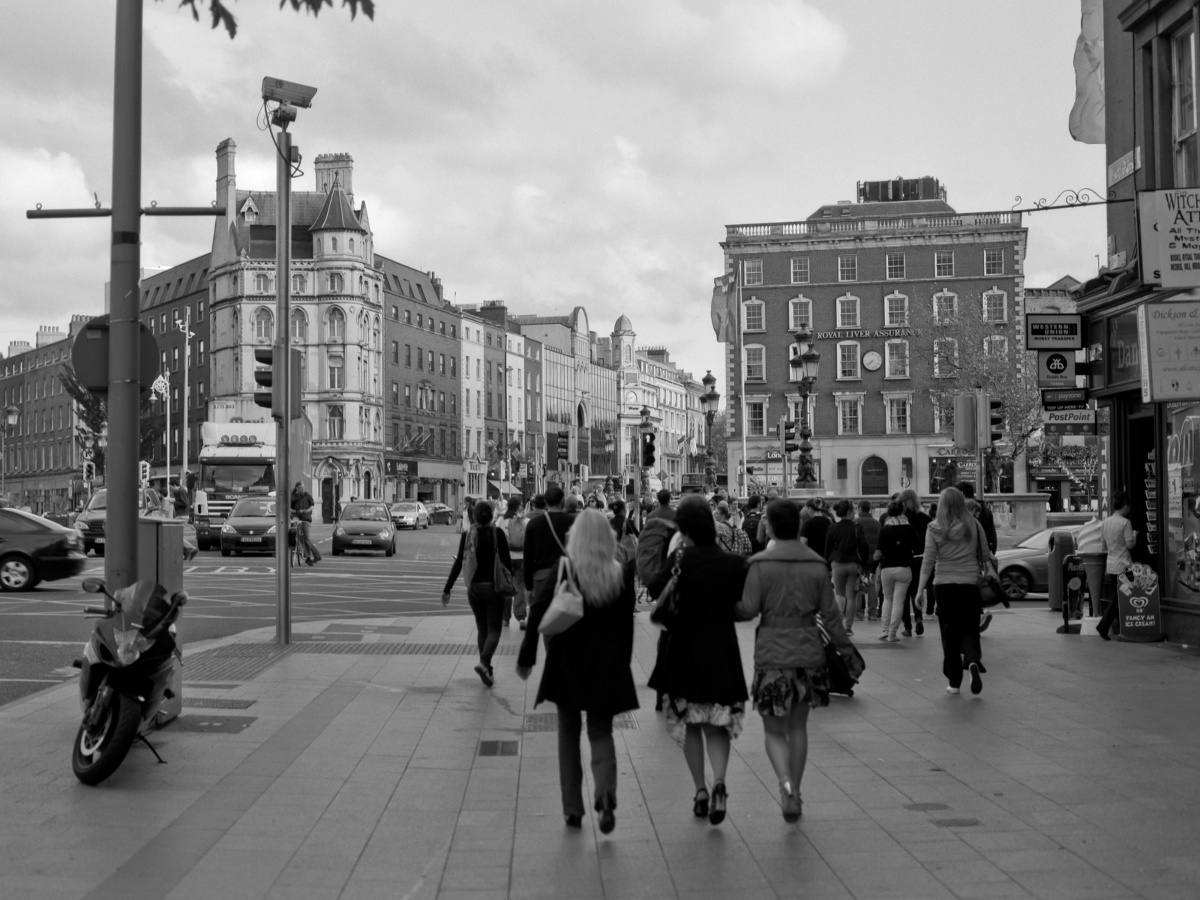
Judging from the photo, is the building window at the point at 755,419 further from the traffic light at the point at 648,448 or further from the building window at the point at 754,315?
the traffic light at the point at 648,448

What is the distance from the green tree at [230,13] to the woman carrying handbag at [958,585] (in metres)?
8.55

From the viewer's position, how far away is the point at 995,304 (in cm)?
8181

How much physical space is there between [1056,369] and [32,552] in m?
16.9

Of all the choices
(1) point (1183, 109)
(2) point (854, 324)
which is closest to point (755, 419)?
(2) point (854, 324)

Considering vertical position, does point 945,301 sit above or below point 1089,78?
above

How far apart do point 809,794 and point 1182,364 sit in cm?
814

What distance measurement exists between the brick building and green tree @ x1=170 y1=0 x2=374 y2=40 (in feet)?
255

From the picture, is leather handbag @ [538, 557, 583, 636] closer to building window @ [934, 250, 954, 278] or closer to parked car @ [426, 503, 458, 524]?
building window @ [934, 250, 954, 278]

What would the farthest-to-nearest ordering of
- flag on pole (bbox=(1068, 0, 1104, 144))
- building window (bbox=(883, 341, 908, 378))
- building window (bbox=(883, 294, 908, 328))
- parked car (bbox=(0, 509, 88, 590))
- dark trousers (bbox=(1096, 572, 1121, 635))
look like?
building window (bbox=(883, 341, 908, 378)) < building window (bbox=(883, 294, 908, 328)) < parked car (bbox=(0, 509, 88, 590)) < flag on pole (bbox=(1068, 0, 1104, 144)) < dark trousers (bbox=(1096, 572, 1121, 635))

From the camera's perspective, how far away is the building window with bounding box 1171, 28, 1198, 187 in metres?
16.6

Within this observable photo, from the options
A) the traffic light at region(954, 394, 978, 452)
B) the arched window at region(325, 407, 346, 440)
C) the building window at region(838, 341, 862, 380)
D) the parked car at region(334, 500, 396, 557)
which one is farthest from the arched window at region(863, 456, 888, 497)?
the traffic light at region(954, 394, 978, 452)

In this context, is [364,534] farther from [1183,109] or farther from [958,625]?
[958,625]

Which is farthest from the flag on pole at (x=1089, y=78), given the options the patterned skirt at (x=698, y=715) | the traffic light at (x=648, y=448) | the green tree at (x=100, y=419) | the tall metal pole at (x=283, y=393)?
the green tree at (x=100, y=419)

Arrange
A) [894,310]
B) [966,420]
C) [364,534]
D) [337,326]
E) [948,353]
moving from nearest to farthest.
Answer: [966,420] < [364,534] < [948,353] < [894,310] < [337,326]
